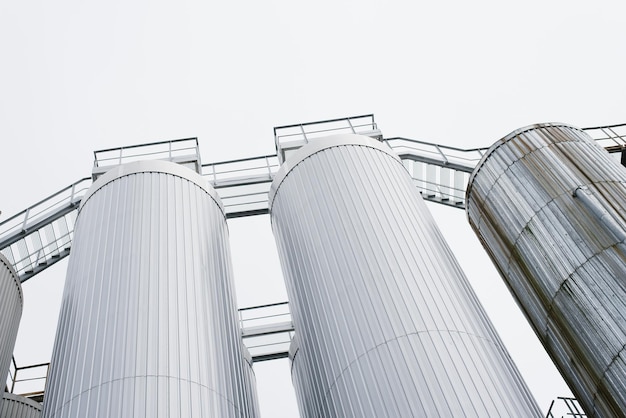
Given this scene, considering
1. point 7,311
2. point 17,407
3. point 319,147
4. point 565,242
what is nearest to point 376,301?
point 565,242

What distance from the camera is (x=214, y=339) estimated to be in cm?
1188

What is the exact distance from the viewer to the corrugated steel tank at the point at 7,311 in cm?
1561

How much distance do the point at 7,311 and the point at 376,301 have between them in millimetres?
9718

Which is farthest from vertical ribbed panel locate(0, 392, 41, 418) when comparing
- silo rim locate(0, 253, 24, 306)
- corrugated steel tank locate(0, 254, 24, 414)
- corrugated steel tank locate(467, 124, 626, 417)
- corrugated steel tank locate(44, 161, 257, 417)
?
corrugated steel tank locate(467, 124, 626, 417)

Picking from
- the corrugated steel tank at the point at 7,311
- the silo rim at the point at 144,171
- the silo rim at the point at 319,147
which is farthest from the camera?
the corrugated steel tank at the point at 7,311

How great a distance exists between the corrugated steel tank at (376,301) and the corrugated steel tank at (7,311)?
6861 mm

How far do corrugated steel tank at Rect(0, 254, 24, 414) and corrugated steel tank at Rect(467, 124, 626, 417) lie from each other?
11355 millimetres

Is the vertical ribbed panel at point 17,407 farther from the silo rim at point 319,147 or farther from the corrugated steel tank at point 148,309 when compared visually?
the silo rim at point 319,147

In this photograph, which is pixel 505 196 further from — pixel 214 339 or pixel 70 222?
pixel 70 222

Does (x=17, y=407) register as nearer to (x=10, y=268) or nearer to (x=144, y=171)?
(x=10, y=268)

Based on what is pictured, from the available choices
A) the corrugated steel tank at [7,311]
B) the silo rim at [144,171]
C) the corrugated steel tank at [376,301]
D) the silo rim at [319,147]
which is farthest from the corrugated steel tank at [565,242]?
the corrugated steel tank at [7,311]

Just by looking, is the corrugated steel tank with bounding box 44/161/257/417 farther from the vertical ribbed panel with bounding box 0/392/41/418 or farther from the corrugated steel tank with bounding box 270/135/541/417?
the vertical ribbed panel with bounding box 0/392/41/418

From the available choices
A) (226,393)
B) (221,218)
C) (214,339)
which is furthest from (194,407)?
(221,218)

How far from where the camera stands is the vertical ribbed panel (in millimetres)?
18766
